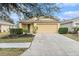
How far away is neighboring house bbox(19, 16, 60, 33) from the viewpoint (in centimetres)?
816

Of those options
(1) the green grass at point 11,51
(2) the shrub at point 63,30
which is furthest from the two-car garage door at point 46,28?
(1) the green grass at point 11,51

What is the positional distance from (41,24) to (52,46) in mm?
981

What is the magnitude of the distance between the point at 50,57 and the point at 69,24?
1.52m

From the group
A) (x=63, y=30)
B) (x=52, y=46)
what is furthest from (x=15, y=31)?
(x=63, y=30)

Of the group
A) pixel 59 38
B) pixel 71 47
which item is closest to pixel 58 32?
pixel 59 38

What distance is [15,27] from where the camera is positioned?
8133mm

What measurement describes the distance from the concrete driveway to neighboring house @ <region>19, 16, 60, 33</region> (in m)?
0.23

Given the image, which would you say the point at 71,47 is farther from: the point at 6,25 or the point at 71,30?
the point at 6,25

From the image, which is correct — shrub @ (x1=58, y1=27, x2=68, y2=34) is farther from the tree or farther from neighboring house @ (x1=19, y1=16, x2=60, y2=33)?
the tree

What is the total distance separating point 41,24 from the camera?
8.43m

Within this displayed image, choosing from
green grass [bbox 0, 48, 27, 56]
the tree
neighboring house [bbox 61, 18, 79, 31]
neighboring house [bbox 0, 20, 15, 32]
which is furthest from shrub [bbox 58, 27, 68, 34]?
neighboring house [bbox 0, 20, 15, 32]

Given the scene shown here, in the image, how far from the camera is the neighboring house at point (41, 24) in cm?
816

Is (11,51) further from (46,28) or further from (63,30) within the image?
(63,30)

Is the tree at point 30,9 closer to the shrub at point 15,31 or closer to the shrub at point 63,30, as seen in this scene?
the shrub at point 15,31
